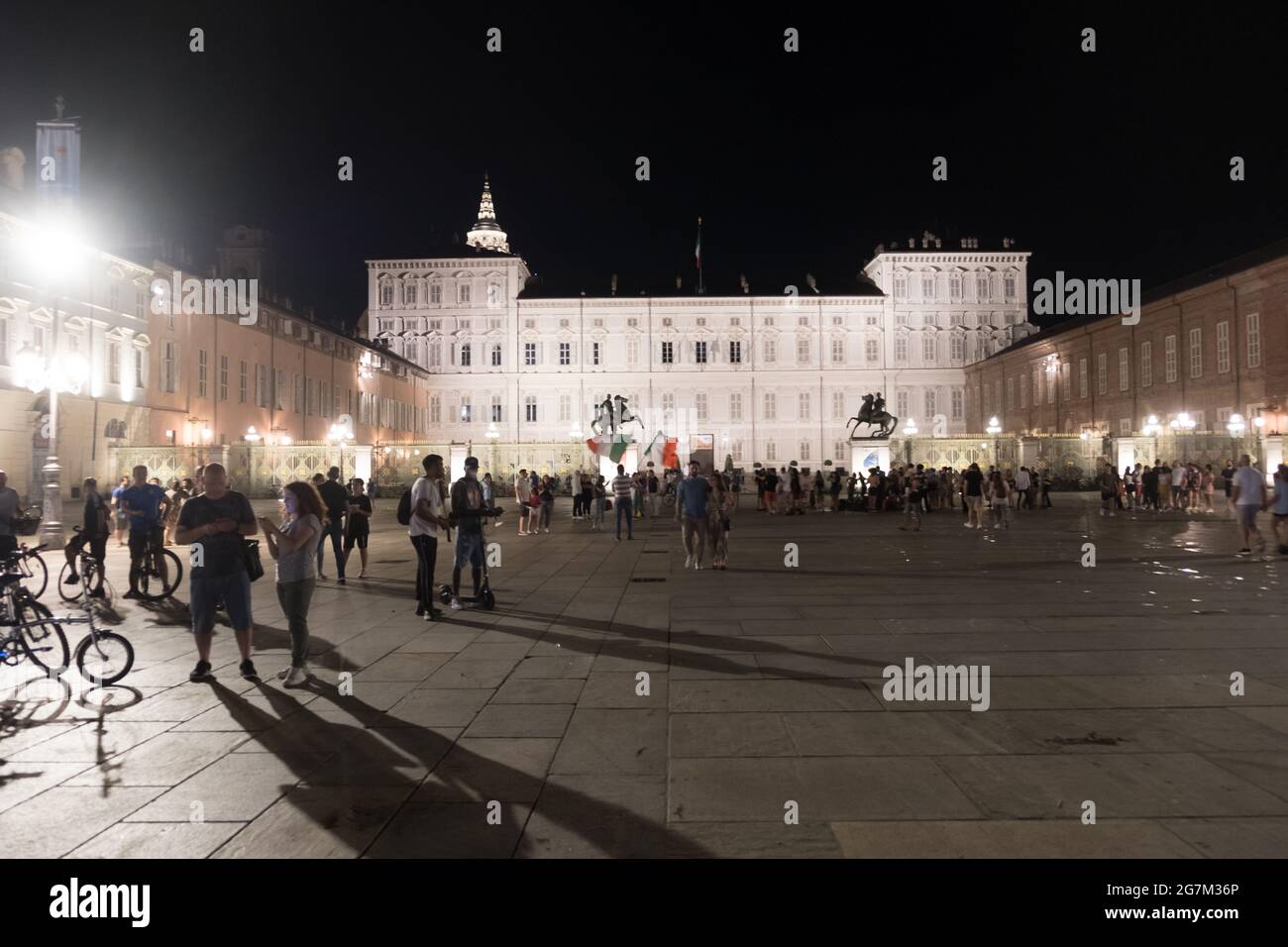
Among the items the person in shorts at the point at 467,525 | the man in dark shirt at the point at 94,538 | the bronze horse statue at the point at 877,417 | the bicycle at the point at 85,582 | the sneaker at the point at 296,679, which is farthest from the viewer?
the bronze horse statue at the point at 877,417

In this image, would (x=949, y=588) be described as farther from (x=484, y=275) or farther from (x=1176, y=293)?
(x=484, y=275)

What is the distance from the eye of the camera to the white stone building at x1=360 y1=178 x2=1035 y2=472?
6675 centimetres

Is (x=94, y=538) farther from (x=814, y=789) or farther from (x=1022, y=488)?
(x=1022, y=488)

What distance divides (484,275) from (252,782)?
65697 mm

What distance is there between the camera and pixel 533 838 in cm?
343

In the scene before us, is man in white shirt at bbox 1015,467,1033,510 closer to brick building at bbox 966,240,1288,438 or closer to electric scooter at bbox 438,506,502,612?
brick building at bbox 966,240,1288,438

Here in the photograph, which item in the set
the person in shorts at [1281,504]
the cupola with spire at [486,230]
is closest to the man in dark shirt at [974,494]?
the person in shorts at [1281,504]

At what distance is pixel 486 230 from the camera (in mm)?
89062

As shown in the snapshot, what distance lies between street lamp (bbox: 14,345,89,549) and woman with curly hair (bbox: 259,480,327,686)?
7.49 metres

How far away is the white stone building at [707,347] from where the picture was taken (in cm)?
6675

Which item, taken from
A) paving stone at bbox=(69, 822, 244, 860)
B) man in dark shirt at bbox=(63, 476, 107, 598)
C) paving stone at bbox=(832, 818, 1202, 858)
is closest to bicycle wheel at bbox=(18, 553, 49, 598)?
man in dark shirt at bbox=(63, 476, 107, 598)

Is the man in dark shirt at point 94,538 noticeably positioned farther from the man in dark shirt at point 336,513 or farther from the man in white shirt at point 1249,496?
the man in white shirt at point 1249,496

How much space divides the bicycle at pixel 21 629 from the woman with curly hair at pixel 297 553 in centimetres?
154

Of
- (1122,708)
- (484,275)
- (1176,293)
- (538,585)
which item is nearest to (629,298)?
(484,275)
